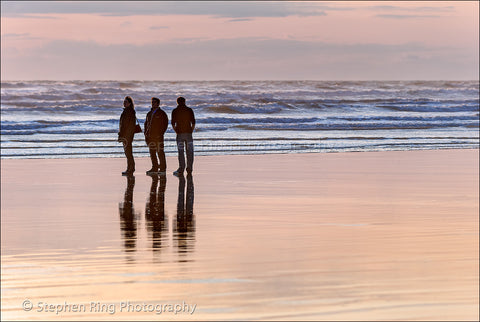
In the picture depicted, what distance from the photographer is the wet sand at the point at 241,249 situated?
6625mm

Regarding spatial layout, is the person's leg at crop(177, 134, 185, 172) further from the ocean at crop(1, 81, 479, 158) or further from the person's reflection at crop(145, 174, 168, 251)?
the ocean at crop(1, 81, 479, 158)

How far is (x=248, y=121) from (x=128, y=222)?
1348 inches

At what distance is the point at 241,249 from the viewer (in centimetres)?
896

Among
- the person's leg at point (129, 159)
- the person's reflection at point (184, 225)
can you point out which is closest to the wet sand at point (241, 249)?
the person's reflection at point (184, 225)

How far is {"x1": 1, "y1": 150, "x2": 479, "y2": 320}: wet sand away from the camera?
21.7ft

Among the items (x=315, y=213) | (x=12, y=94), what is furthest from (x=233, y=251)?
(x=12, y=94)

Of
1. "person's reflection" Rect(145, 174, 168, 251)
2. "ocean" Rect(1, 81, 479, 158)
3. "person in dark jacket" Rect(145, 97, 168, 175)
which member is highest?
"person in dark jacket" Rect(145, 97, 168, 175)

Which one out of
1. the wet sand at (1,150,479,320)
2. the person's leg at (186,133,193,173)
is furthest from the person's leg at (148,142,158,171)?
the wet sand at (1,150,479,320)

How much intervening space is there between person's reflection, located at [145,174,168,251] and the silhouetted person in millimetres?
179

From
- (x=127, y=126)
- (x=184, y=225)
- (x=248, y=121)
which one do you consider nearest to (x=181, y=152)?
(x=127, y=126)

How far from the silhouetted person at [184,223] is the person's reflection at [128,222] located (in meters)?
0.47

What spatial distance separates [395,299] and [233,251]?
7.84ft

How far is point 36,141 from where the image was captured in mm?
30531

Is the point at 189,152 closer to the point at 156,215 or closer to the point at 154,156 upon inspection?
the point at 154,156
